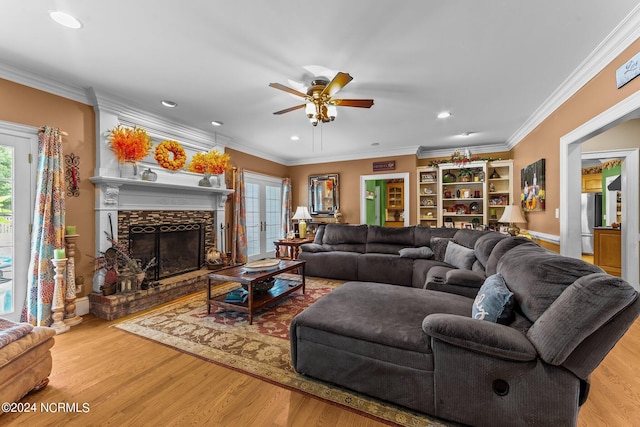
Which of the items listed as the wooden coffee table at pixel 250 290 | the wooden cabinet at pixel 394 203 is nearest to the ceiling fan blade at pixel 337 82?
the wooden coffee table at pixel 250 290

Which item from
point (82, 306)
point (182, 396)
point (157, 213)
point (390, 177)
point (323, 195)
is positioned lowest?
point (182, 396)

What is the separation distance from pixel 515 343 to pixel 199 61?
321 centimetres

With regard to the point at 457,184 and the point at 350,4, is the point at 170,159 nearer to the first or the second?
the point at 350,4

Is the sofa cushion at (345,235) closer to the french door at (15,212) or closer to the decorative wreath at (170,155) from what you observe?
the decorative wreath at (170,155)

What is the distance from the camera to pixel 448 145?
5.80 metres

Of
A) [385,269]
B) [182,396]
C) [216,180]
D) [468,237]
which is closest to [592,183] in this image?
[468,237]

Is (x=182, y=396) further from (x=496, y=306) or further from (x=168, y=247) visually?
(x=168, y=247)

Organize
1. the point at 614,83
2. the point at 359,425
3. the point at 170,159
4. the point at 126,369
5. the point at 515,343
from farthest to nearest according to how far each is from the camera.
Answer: the point at 170,159
the point at 614,83
the point at 126,369
the point at 359,425
the point at 515,343

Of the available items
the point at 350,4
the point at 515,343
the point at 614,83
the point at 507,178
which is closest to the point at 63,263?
the point at 350,4

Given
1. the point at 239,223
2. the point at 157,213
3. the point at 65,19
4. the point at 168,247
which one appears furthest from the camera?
the point at 239,223

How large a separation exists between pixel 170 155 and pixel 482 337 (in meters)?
4.33

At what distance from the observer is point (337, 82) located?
2363 millimetres

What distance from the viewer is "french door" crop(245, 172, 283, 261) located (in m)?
6.02

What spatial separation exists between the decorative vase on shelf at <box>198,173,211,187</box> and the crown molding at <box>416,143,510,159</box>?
4.48 meters
